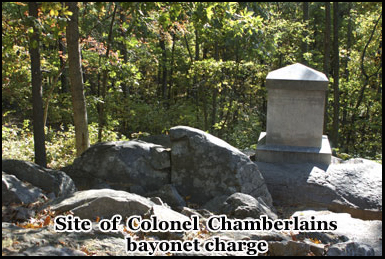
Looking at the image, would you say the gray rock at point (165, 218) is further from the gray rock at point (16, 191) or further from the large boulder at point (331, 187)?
the large boulder at point (331, 187)

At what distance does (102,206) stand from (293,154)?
458 centimetres

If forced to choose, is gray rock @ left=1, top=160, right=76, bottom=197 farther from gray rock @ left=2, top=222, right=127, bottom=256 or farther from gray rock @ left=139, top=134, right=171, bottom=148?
gray rock @ left=139, top=134, right=171, bottom=148

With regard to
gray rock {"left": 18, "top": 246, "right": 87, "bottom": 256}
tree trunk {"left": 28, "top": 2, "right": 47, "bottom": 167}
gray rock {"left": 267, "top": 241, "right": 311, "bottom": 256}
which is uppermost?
tree trunk {"left": 28, "top": 2, "right": 47, "bottom": 167}

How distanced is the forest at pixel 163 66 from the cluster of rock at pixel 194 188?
112 centimetres

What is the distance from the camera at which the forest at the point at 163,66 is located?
6.78 meters

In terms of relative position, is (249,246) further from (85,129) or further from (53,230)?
(85,129)

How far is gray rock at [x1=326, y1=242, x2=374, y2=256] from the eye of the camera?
418 centimetres

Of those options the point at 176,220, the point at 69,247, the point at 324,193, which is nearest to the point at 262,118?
the point at 324,193

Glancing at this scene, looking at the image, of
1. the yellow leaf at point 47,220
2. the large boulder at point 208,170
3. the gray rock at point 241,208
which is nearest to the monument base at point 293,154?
the large boulder at point 208,170

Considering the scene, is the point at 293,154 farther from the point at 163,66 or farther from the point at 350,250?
the point at 163,66

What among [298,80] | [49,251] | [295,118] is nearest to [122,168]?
[49,251]

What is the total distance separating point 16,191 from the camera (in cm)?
507

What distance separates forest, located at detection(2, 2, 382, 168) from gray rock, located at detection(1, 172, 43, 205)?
1.39m

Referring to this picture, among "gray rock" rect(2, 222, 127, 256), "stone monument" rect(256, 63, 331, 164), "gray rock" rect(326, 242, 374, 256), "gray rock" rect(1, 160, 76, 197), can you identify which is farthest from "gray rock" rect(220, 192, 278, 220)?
"stone monument" rect(256, 63, 331, 164)
